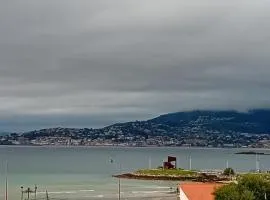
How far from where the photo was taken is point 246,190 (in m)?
53.1

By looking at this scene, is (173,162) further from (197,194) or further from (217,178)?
(197,194)

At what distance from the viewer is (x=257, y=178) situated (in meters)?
56.2

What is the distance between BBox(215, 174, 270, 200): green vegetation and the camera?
2018 inches

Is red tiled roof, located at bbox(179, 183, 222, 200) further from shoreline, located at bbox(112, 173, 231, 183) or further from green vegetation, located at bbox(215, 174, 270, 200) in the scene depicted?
shoreline, located at bbox(112, 173, 231, 183)

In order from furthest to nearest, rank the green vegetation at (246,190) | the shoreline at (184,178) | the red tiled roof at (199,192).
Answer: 1. the shoreline at (184,178)
2. the red tiled roof at (199,192)
3. the green vegetation at (246,190)

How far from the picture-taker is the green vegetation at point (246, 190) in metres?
Result: 51.2

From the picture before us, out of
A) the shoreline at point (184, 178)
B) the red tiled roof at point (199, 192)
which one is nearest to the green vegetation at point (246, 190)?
the red tiled roof at point (199, 192)

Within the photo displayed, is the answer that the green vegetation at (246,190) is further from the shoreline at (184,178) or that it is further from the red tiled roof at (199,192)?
the shoreline at (184,178)

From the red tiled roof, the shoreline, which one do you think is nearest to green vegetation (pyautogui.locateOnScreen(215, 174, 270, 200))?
the red tiled roof

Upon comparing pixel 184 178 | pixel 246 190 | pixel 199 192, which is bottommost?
pixel 184 178

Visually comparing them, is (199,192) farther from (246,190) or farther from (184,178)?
(184,178)

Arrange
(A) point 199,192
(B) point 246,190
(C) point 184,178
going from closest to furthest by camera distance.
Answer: (B) point 246,190
(A) point 199,192
(C) point 184,178

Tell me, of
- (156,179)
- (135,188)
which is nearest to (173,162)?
(156,179)

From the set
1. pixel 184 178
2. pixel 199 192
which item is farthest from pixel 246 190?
pixel 184 178
